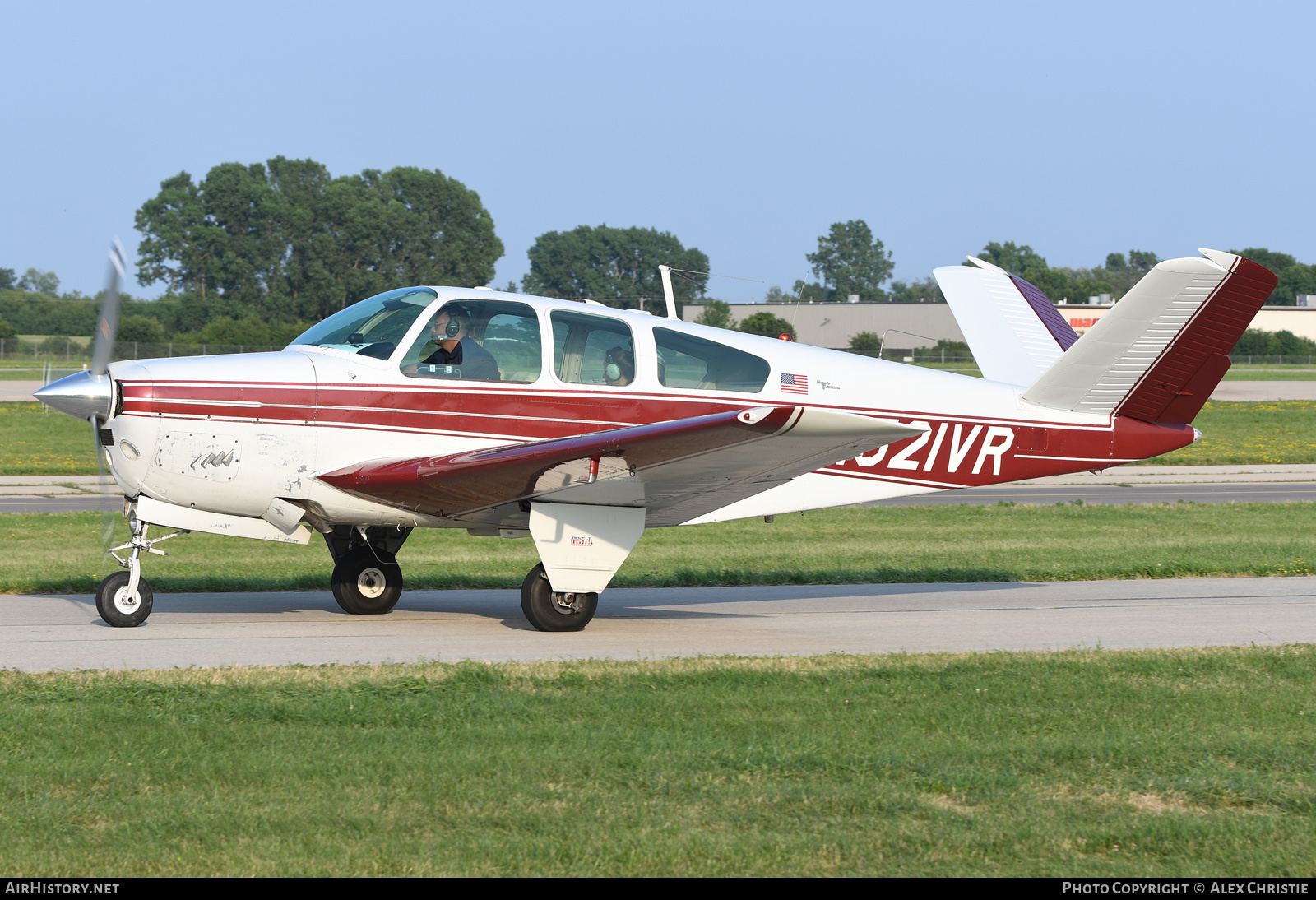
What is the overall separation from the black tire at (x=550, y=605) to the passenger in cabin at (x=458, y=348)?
150 centimetres

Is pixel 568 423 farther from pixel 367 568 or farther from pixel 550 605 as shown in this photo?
pixel 367 568

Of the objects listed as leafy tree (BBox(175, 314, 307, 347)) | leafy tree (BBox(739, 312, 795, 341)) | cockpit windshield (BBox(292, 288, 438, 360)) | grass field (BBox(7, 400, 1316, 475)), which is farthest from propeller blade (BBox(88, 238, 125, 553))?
leafy tree (BBox(175, 314, 307, 347))

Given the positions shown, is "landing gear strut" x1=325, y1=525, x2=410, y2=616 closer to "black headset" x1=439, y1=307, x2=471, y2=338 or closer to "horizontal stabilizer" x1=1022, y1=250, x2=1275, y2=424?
"black headset" x1=439, y1=307, x2=471, y2=338

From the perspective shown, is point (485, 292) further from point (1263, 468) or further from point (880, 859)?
point (1263, 468)

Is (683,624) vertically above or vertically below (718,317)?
below

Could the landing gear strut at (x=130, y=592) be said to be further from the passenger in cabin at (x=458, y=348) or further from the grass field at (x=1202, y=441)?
the grass field at (x=1202, y=441)

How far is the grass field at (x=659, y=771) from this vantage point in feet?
14.4

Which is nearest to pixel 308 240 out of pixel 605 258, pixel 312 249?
pixel 312 249

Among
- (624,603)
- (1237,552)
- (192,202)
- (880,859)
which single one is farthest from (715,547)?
(192,202)

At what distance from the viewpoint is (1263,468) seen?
1107 inches

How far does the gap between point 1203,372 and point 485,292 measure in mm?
5942

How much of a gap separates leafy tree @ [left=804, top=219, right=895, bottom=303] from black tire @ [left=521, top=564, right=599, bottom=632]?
90.4 metres

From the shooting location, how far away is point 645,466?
8.21 meters

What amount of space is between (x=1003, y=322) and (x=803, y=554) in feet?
12.5
